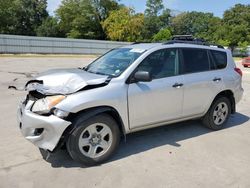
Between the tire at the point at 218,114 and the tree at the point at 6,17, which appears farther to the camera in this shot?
the tree at the point at 6,17

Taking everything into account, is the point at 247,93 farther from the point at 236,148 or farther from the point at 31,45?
the point at 31,45

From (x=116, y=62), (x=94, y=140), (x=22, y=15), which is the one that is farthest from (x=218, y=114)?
(x=22, y=15)

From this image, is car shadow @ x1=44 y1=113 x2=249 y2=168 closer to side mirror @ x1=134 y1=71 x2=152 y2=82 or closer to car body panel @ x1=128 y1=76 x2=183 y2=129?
car body panel @ x1=128 y1=76 x2=183 y2=129

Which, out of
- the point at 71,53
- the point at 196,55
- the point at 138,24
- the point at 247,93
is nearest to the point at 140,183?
the point at 196,55

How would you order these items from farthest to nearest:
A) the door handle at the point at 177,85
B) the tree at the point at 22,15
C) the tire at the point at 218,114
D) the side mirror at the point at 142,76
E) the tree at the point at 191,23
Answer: the tree at the point at 191,23 → the tree at the point at 22,15 → the tire at the point at 218,114 → the door handle at the point at 177,85 → the side mirror at the point at 142,76

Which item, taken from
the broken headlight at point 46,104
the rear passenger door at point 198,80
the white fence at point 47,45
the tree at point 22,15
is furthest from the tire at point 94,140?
the tree at point 22,15

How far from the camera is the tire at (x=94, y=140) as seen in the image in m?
3.80

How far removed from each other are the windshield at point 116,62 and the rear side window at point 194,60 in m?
0.90

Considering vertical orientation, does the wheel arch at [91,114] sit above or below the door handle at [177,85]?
below

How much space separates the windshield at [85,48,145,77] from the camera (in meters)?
4.46

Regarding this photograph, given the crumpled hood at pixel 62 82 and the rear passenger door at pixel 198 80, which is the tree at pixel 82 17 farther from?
the crumpled hood at pixel 62 82

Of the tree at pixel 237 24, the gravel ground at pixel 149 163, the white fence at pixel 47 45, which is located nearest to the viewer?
the gravel ground at pixel 149 163

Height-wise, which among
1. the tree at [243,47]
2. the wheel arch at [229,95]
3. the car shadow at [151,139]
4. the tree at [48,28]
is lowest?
the tree at [243,47]

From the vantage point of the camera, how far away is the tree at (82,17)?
190 feet
